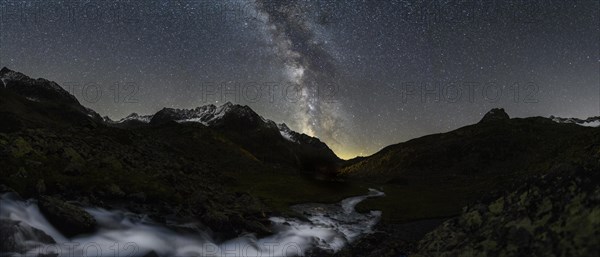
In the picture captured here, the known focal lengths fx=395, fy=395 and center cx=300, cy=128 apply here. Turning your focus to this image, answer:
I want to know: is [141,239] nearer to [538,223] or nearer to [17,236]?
[17,236]

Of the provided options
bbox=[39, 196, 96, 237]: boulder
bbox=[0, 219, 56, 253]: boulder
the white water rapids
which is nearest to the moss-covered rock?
the white water rapids

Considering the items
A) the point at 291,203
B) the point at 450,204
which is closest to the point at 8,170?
the point at 291,203

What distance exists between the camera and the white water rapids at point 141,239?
2109 centimetres

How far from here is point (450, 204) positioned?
58781 millimetres

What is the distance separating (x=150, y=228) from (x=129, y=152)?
24.2 meters

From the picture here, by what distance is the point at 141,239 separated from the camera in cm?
2531

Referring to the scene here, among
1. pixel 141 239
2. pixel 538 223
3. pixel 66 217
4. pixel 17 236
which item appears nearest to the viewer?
pixel 538 223

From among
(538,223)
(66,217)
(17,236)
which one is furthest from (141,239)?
(538,223)

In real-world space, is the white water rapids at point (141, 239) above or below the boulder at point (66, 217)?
below

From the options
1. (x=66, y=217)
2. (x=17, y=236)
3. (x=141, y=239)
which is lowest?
(x=141, y=239)

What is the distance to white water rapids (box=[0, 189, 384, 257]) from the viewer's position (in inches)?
830

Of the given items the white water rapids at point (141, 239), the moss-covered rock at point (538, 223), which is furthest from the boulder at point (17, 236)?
the moss-covered rock at point (538, 223)

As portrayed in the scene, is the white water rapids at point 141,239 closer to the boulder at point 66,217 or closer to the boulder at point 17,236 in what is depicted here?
the boulder at point 17,236

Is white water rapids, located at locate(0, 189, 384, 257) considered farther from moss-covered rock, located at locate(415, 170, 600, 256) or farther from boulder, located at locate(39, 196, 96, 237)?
moss-covered rock, located at locate(415, 170, 600, 256)
